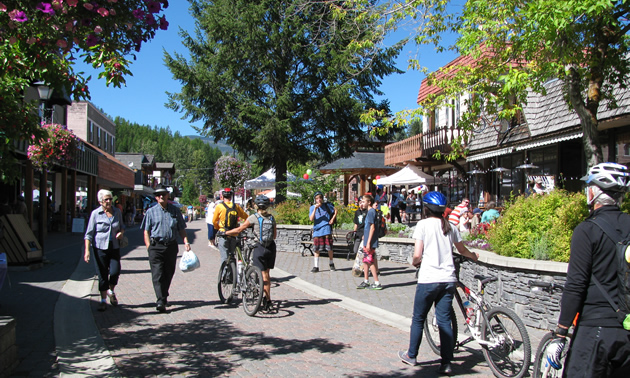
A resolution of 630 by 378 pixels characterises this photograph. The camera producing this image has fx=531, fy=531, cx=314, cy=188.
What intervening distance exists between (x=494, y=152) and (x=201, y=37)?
15.6 meters

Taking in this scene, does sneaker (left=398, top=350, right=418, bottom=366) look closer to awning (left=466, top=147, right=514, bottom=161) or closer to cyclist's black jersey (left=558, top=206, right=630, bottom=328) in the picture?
cyclist's black jersey (left=558, top=206, right=630, bottom=328)

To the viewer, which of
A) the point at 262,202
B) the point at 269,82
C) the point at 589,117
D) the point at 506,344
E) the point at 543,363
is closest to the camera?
the point at 543,363

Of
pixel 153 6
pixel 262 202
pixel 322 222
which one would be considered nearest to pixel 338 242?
pixel 322 222

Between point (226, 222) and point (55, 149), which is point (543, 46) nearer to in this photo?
point (226, 222)

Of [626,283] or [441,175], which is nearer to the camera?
[626,283]

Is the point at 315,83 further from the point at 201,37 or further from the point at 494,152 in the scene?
the point at 494,152

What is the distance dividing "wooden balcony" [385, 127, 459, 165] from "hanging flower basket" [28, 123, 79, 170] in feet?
41.6

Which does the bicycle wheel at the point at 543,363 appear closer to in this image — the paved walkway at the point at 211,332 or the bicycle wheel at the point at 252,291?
the paved walkway at the point at 211,332

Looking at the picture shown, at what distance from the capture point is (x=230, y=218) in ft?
29.2

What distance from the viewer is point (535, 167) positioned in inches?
653

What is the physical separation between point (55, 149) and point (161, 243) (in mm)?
10874

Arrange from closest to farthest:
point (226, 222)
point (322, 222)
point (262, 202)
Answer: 1. point (262, 202)
2. point (226, 222)
3. point (322, 222)

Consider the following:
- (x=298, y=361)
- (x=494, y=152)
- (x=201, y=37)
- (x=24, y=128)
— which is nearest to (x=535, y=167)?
(x=494, y=152)

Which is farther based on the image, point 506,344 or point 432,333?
point 432,333
